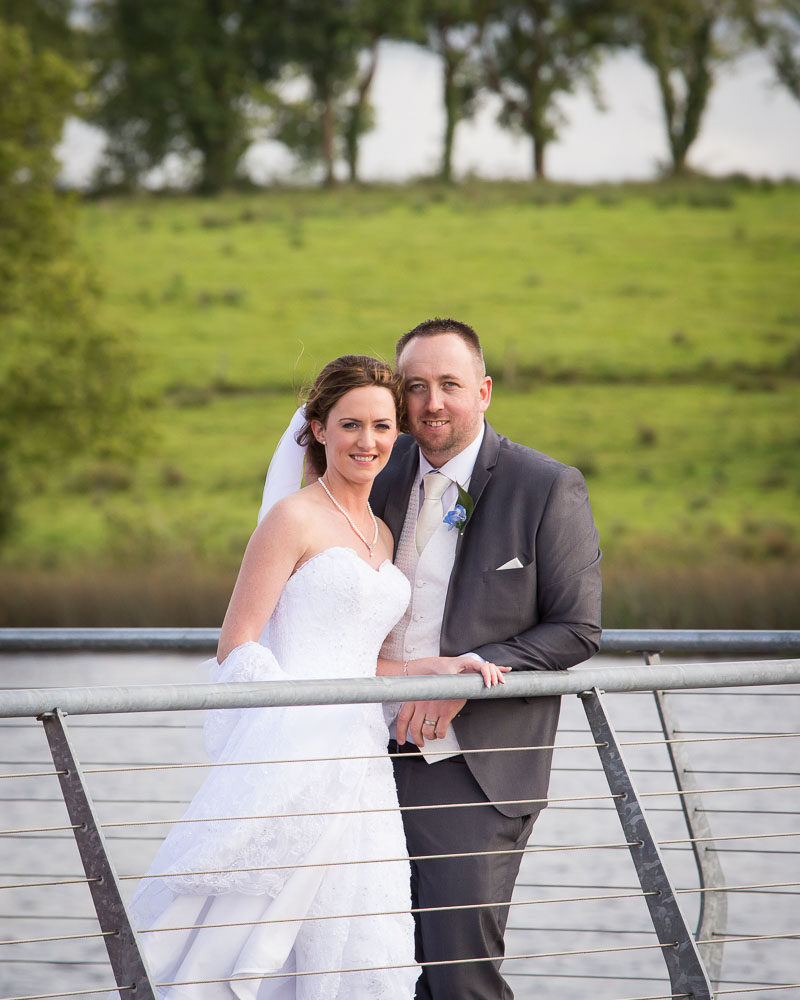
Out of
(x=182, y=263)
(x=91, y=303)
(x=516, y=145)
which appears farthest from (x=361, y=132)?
(x=91, y=303)

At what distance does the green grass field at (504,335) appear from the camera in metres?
24.8

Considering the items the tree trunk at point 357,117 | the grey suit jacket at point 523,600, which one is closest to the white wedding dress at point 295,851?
the grey suit jacket at point 523,600

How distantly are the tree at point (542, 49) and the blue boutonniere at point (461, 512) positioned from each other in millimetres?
33193

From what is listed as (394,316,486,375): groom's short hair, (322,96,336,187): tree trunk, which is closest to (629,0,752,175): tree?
(322,96,336,187): tree trunk

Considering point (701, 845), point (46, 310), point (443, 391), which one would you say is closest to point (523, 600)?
point (443, 391)

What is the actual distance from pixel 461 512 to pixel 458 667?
48cm

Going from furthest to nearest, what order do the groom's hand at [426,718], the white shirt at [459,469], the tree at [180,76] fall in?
the tree at [180,76], the white shirt at [459,469], the groom's hand at [426,718]

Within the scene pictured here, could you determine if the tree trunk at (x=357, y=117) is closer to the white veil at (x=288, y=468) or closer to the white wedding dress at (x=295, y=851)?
the white veil at (x=288, y=468)

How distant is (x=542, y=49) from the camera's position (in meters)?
35.2

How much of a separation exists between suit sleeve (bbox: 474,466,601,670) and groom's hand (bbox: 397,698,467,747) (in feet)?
0.51

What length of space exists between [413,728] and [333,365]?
957mm

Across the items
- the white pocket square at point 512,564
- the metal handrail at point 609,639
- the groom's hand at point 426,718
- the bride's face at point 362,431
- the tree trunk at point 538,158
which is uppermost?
the tree trunk at point 538,158

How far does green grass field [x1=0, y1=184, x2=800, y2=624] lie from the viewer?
24.8 meters

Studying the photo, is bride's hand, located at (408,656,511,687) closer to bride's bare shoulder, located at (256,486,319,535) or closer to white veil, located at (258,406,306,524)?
bride's bare shoulder, located at (256,486,319,535)
